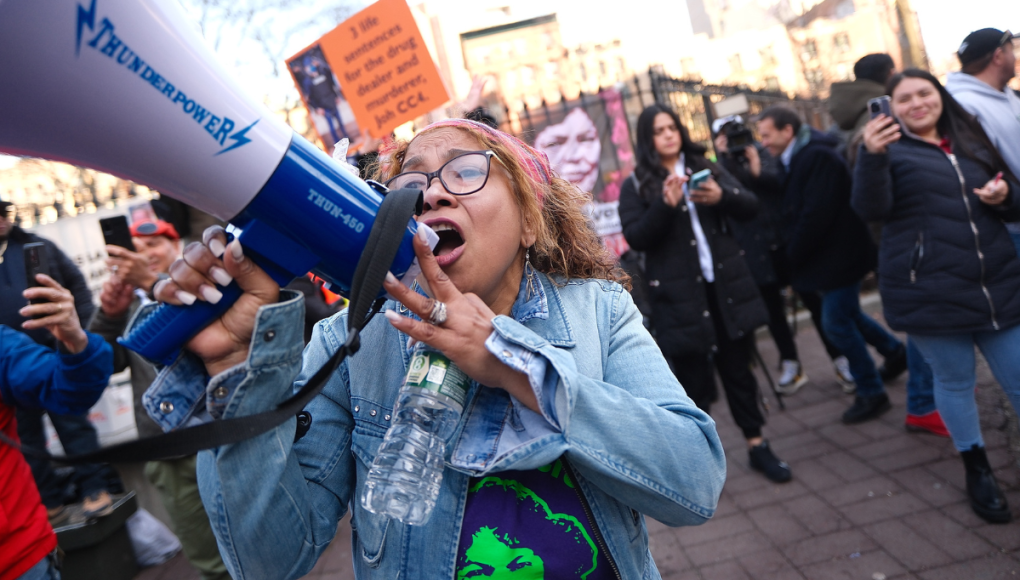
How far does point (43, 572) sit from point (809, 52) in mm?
24234

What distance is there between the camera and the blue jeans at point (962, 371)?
8.80 feet

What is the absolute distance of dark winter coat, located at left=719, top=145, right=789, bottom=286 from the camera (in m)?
4.73

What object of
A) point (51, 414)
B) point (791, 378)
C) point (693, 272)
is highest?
point (51, 414)

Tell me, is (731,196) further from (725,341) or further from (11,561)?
(11,561)

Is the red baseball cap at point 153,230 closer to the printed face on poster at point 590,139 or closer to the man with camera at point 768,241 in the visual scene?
the man with camera at point 768,241

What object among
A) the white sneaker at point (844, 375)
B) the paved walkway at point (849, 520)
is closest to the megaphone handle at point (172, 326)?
the paved walkway at point (849, 520)

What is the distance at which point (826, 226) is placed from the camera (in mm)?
4184

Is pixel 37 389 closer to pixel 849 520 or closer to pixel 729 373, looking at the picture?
pixel 729 373

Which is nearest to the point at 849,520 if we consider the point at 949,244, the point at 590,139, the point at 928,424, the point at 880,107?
the point at 928,424

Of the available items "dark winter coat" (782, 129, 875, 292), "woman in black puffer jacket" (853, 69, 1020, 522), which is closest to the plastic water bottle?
"woman in black puffer jacket" (853, 69, 1020, 522)

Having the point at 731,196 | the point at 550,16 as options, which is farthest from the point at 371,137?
the point at 550,16

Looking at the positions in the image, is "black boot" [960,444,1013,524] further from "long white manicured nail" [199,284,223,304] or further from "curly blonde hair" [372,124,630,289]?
"long white manicured nail" [199,284,223,304]

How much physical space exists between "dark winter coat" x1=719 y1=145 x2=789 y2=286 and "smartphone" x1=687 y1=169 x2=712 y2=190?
4.46 ft

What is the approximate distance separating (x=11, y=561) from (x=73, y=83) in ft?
5.50
